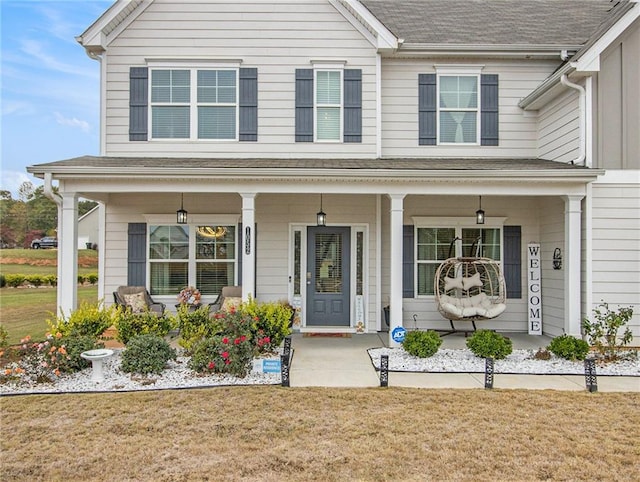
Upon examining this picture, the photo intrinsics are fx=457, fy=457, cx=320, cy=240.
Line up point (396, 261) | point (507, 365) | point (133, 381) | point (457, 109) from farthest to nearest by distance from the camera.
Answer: point (457, 109), point (396, 261), point (507, 365), point (133, 381)

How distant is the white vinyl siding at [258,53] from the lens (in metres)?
9.02

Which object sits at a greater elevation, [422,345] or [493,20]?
[493,20]

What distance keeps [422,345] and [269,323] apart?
2.40 m

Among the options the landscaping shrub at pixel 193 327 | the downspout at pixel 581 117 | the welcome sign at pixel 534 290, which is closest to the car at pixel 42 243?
the landscaping shrub at pixel 193 327

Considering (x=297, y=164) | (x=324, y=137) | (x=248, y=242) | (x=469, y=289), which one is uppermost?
(x=324, y=137)

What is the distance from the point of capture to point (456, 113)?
9.35m

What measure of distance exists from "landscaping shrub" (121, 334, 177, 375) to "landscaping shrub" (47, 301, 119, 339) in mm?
949

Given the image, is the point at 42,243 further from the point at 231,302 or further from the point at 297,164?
the point at 297,164

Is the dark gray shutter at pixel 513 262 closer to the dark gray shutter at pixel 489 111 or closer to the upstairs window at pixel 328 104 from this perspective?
the dark gray shutter at pixel 489 111

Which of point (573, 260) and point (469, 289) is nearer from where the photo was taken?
point (573, 260)

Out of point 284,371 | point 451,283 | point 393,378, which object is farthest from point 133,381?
point 451,283

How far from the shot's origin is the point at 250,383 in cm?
570

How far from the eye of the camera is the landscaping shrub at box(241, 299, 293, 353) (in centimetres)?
713

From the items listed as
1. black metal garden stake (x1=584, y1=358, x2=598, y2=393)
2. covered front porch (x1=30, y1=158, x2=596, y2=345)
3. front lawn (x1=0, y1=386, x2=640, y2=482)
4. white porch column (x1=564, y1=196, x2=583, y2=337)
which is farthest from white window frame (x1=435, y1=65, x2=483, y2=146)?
front lawn (x1=0, y1=386, x2=640, y2=482)
